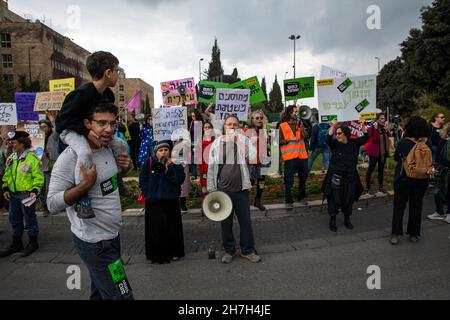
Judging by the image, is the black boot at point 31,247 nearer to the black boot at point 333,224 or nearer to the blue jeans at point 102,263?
the blue jeans at point 102,263

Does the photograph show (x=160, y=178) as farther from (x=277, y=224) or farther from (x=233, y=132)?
(x=277, y=224)

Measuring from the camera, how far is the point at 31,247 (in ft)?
16.5

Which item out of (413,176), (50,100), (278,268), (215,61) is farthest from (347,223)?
(215,61)

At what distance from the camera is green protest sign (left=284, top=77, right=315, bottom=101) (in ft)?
27.4

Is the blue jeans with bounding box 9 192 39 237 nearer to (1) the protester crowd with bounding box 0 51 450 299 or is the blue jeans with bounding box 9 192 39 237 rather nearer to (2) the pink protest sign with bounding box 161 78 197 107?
(1) the protester crowd with bounding box 0 51 450 299

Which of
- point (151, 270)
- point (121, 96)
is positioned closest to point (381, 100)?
point (151, 270)

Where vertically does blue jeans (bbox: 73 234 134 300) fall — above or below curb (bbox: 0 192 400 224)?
above

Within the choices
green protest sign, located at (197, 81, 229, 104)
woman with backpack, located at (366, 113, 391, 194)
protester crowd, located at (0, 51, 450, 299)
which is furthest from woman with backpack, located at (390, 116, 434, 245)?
green protest sign, located at (197, 81, 229, 104)

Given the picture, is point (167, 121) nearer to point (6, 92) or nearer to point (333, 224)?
point (333, 224)

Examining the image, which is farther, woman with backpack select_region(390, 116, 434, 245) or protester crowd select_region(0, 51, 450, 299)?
woman with backpack select_region(390, 116, 434, 245)

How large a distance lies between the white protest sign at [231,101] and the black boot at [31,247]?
14.0ft

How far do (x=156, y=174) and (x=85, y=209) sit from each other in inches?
98.2

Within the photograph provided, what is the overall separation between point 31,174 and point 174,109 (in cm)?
284

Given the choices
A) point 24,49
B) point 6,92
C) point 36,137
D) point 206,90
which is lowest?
point 36,137
